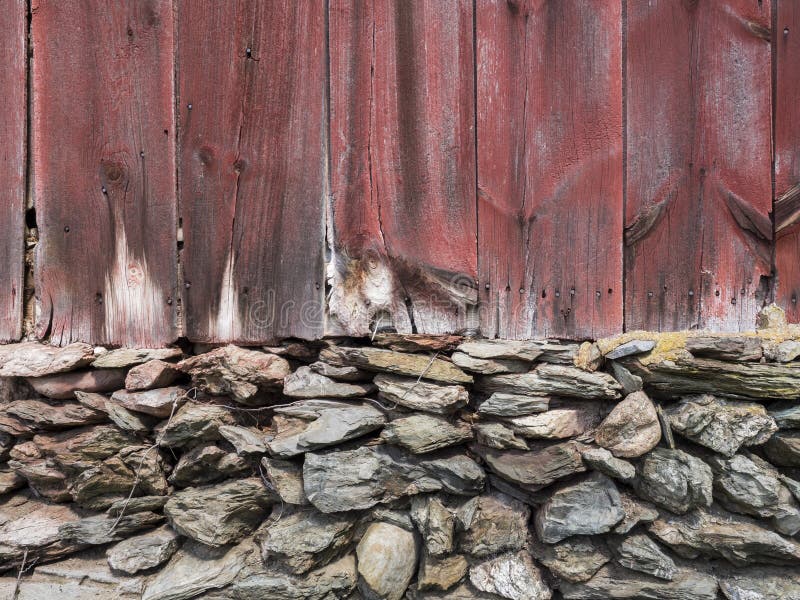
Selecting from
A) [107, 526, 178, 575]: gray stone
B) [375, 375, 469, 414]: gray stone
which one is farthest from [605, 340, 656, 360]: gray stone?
[107, 526, 178, 575]: gray stone

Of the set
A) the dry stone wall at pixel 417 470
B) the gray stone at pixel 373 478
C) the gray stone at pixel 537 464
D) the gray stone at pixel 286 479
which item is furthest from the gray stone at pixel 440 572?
the gray stone at pixel 286 479

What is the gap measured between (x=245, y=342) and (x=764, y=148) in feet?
7.42

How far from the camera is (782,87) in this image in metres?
1.73

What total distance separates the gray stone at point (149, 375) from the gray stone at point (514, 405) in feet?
4.38

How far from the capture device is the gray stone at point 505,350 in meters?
1.70

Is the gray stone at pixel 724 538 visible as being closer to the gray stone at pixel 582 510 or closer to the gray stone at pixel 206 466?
the gray stone at pixel 582 510

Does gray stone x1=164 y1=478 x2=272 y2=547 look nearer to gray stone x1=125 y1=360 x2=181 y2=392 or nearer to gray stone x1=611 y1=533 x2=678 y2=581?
gray stone x1=125 y1=360 x2=181 y2=392

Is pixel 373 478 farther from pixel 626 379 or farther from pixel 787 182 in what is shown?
pixel 787 182

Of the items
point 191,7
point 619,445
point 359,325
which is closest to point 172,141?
point 191,7

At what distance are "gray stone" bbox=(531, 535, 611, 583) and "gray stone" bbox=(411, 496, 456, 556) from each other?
34 centimetres

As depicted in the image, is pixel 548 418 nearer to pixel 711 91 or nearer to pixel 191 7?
pixel 711 91

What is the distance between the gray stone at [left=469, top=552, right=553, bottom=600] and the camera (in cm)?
159

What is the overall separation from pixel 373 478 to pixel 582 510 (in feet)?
2.53

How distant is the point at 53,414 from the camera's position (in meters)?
1.88
